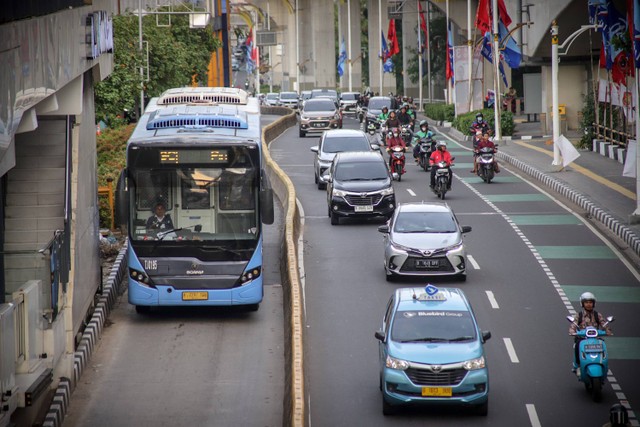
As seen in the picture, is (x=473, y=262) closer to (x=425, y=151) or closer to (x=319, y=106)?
(x=425, y=151)

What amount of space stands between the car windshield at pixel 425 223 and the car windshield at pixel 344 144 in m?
14.5

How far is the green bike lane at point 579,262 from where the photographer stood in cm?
2064

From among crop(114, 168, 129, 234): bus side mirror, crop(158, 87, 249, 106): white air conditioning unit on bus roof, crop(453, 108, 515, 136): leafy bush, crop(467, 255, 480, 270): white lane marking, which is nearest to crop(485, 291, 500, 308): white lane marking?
crop(467, 255, 480, 270): white lane marking

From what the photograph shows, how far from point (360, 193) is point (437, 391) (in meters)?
16.1

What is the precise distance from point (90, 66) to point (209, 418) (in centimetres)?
687

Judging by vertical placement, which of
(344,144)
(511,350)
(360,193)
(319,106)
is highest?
(319,106)

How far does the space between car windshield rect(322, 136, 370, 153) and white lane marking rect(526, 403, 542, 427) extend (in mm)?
23948

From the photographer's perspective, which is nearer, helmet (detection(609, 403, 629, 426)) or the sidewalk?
helmet (detection(609, 403, 629, 426))

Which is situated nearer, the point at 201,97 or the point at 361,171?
the point at 201,97

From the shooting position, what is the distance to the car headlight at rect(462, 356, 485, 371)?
1723 centimetres

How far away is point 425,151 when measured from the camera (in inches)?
1800

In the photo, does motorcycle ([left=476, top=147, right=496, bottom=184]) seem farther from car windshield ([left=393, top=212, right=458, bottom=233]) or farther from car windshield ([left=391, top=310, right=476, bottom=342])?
car windshield ([left=391, top=310, right=476, bottom=342])

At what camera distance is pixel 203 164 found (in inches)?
890

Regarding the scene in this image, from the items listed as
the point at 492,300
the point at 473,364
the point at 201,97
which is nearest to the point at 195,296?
the point at 201,97
